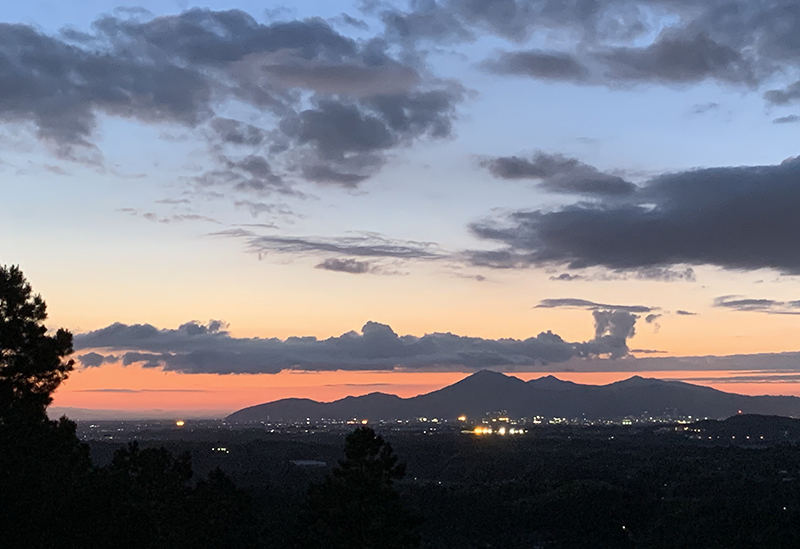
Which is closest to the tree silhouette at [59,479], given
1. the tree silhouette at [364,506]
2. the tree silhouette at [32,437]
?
the tree silhouette at [32,437]

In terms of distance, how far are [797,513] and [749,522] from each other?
255 inches

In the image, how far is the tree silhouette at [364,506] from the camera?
4356 centimetres

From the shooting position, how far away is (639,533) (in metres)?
90.6

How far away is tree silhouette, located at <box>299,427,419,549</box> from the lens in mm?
43562

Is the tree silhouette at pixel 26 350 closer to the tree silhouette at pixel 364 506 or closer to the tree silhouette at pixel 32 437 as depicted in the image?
the tree silhouette at pixel 32 437

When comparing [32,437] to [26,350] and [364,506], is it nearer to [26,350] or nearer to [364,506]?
[26,350]

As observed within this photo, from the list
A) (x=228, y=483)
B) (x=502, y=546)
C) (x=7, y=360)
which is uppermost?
(x=7, y=360)

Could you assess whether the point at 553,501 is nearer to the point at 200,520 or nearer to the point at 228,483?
the point at 228,483

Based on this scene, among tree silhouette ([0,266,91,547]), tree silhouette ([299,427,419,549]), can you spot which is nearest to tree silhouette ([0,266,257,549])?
tree silhouette ([0,266,91,547])

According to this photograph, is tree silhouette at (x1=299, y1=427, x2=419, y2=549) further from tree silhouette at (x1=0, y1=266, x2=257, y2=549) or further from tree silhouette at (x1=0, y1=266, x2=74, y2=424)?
tree silhouette at (x1=0, y1=266, x2=74, y2=424)

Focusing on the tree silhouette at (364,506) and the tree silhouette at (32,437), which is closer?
the tree silhouette at (32,437)

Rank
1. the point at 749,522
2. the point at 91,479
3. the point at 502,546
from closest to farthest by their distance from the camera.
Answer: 1. the point at 91,479
2. the point at 749,522
3. the point at 502,546

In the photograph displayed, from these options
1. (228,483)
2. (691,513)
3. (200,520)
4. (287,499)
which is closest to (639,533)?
(691,513)

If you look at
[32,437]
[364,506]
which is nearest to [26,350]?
[32,437]
